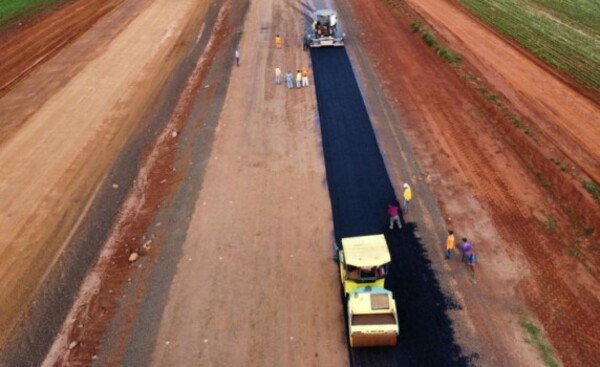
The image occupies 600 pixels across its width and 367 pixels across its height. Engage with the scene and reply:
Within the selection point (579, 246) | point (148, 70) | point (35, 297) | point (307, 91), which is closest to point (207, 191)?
point (35, 297)

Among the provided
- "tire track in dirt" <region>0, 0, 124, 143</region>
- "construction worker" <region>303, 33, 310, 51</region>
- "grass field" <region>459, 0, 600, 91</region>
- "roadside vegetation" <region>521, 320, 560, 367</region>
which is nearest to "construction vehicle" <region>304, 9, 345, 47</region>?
"construction worker" <region>303, 33, 310, 51</region>

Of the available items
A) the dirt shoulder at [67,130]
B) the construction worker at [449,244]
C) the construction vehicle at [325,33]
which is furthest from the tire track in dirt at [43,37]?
the construction worker at [449,244]

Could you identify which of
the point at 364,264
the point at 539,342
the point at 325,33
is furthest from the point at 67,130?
the point at 539,342

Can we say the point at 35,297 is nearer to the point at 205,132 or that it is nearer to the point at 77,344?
the point at 77,344

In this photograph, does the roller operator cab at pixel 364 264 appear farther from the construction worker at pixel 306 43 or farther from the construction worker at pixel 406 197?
the construction worker at pixel 306 43

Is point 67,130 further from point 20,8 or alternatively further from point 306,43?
point 20,8

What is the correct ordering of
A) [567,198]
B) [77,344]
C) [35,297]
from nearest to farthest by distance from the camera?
1. [77,344]
2. [35,297]
3. [567,198]
